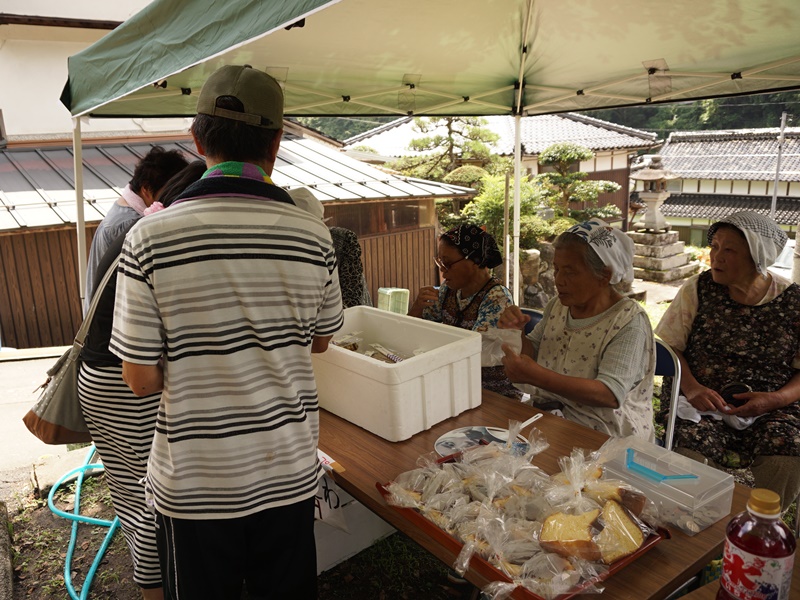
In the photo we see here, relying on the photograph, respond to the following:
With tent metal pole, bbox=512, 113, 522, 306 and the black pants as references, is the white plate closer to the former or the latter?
the black pants

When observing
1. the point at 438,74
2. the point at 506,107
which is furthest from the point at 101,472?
the point at 506,107

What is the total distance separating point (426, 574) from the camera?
9.07 feet

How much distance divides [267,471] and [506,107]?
4.04 m

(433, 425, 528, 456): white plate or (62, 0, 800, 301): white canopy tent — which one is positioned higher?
(62, 0, 800, 301): white canopy tent

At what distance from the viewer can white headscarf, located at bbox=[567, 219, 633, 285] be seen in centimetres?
221

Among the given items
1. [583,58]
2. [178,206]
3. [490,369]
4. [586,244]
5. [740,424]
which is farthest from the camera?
[583,58]

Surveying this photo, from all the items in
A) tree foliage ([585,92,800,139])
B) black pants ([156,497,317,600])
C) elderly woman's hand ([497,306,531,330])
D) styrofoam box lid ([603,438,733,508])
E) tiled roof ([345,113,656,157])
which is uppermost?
tree foliage ([585,92,800,139])

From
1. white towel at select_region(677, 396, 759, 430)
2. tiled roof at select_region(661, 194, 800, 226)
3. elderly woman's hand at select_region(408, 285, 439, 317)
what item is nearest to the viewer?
white towel at select_region(677, 396, 759, 430)

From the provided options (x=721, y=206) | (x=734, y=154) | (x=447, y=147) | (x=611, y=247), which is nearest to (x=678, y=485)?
(x=611, y=247)

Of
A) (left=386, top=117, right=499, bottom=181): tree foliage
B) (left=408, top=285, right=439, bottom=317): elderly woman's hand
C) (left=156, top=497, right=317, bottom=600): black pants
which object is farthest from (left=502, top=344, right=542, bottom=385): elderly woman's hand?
(left=386, top=117, right=499, bottom=181): tree foliage

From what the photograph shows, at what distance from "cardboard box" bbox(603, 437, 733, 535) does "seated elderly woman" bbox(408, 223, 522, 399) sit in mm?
1269

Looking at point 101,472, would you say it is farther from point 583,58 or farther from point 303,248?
point 583,58

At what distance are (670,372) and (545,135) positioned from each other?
52.0ft

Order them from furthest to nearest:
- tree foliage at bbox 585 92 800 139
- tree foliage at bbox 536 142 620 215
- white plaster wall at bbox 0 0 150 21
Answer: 1. tree foliage at bbox 585 92 800 139
2. tree foliage at bbox 536 142 620 215
3. white plaster wall at bbox 0 0 150 21
